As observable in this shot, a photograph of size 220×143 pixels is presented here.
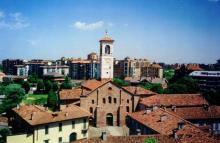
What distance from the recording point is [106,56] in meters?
74.1

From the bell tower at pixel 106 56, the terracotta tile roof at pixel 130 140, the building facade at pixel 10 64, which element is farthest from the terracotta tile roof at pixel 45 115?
the building facade at pixel 10 64

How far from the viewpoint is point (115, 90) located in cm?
5634

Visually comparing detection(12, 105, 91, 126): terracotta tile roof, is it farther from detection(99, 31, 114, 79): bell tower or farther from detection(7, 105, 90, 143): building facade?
detection(99, 31, 114, 79): bell tower

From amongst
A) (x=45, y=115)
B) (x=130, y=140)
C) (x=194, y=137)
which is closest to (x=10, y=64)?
(x=45, y=115)

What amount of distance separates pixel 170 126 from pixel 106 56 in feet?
129

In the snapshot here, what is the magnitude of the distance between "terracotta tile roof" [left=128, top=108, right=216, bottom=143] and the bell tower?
28.8 metres

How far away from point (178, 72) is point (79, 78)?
5244 cm

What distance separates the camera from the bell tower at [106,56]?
69900mm

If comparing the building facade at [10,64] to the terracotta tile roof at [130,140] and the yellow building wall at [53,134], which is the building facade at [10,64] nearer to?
the yellow building wall at [53,134]

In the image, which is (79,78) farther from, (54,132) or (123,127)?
(54,132)

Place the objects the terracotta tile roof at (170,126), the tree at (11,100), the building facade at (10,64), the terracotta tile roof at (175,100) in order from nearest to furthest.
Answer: the terracotta tile roof at (170,126), the terracotta tile roof at (175,100), the tree at (11,100), the building facade at (10,64)

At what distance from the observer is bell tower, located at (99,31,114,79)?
69.9 m

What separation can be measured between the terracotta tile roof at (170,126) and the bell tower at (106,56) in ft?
94.6

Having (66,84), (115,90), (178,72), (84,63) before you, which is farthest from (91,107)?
(84,63)
